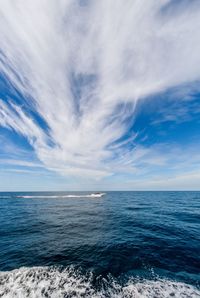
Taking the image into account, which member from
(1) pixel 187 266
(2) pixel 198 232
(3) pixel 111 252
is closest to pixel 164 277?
(1) pixel 187 266

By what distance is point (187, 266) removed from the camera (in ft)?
26.6

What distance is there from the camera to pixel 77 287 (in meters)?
6.56

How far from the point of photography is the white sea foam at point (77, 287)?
20.1ft

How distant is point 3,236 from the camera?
13805 mm

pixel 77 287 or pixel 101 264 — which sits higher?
pixel 101 264

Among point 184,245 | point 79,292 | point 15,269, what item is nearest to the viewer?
point 79,292

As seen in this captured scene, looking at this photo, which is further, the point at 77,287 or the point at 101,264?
the point at 101,264

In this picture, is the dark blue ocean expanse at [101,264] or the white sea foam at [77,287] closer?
the white sea foam at [77,287]

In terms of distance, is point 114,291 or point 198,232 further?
point 198,232

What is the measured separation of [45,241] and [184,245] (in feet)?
40.3

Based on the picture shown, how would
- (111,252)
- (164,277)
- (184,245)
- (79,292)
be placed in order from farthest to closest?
1. (184,245)
2. (111,252)
3. (164,277)
4. (79,292)

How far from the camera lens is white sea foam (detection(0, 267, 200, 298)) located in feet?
20.1

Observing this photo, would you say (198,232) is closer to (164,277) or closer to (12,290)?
(164,277)

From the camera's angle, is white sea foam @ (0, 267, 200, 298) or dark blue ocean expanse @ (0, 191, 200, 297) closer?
white sea foam @ (0, 267, 200, 298)
